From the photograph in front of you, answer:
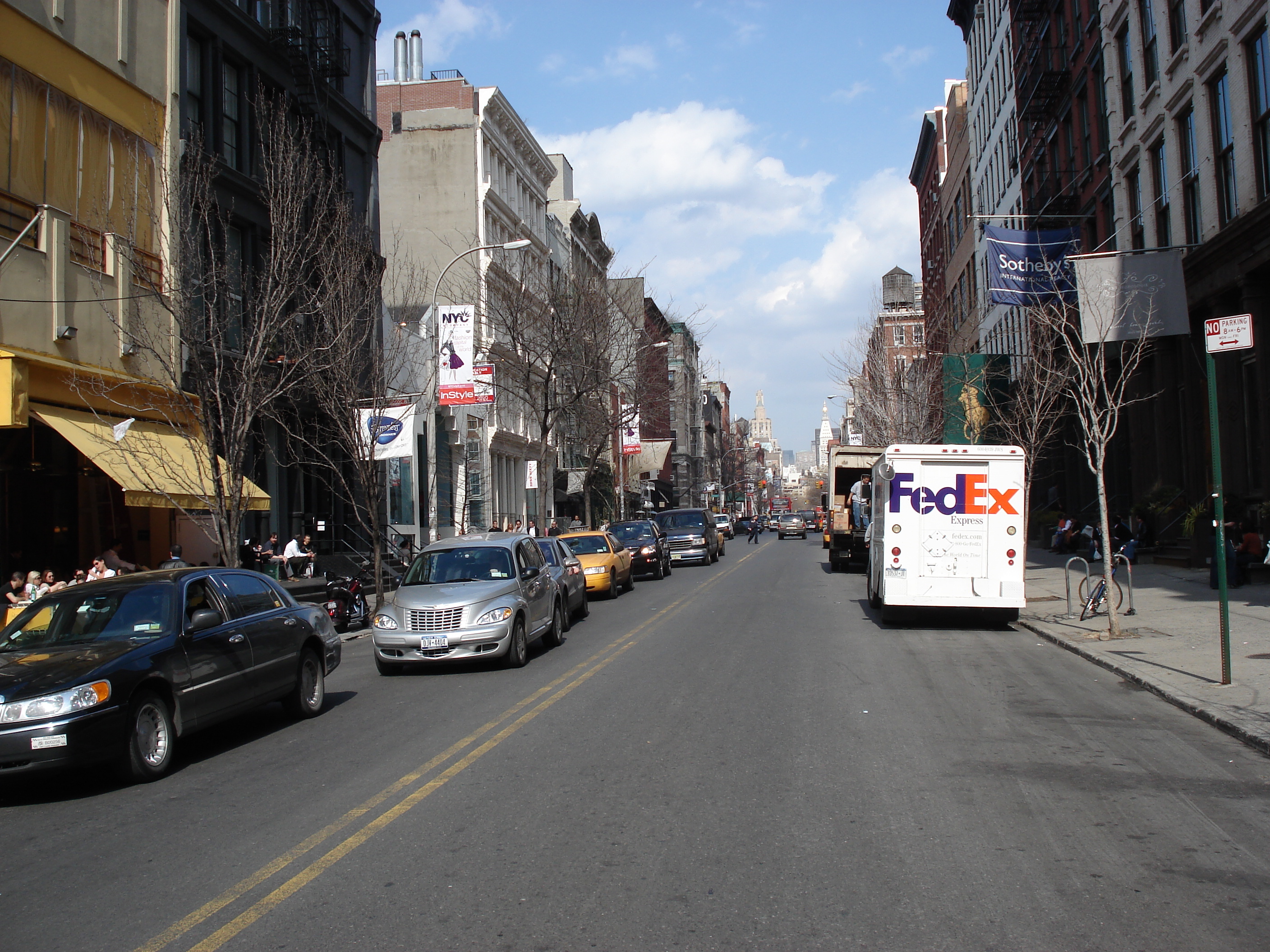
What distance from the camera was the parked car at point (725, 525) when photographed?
70.4 meters

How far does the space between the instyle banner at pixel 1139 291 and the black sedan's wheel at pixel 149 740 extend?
18.7 meters

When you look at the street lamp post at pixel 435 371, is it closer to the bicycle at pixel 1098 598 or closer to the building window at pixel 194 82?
the building window at pixel 194 82

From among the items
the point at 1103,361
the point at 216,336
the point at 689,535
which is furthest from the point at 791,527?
the point at 216,336

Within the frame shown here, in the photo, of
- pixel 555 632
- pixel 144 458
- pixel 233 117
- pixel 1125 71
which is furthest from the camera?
pixel 1125 71

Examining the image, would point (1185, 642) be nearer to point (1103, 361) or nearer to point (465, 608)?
point (1103, 361)

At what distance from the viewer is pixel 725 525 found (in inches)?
2879

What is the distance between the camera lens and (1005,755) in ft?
26.6

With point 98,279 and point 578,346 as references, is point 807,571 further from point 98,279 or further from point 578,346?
point 98,279

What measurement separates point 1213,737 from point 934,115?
6005cm

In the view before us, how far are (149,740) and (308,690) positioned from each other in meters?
2.59

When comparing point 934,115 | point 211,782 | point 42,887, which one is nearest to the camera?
point 42,887

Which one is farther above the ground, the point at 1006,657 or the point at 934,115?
the point at 934,115

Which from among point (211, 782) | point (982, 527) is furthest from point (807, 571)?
point (211, 782)

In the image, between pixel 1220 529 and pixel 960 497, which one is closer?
pixel 1220 529
